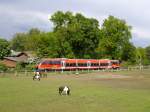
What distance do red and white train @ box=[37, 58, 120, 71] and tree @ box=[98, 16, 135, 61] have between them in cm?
841

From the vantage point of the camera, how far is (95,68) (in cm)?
9188

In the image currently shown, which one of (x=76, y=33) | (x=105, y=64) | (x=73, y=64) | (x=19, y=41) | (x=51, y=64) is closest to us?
(x=51, y=64)

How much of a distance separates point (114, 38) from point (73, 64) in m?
26.2

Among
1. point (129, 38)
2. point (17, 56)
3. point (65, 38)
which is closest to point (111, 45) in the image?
point (129, 38)

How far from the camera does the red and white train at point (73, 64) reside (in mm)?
79188

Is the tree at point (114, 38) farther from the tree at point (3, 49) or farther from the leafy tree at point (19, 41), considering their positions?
the leafy tree at point (19, 41)

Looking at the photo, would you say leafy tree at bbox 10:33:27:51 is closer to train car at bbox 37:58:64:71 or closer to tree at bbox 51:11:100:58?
tree at bbox 51:11:100:58

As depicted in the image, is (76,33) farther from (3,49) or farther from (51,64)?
(51,64)

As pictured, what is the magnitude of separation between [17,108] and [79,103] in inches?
181

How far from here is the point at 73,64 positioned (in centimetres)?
8388

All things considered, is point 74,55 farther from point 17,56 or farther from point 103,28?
point 17,56

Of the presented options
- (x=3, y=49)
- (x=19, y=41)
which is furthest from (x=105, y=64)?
(x=19, y=41)

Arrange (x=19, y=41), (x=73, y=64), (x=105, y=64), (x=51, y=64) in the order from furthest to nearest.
Result: (x=19, y=41), (x=105, y=64), (x=73, y=64), (x=51, y=64)

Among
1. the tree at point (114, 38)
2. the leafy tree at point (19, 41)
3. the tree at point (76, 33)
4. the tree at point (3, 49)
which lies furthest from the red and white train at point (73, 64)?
the leafy tree at point (19, 41)
